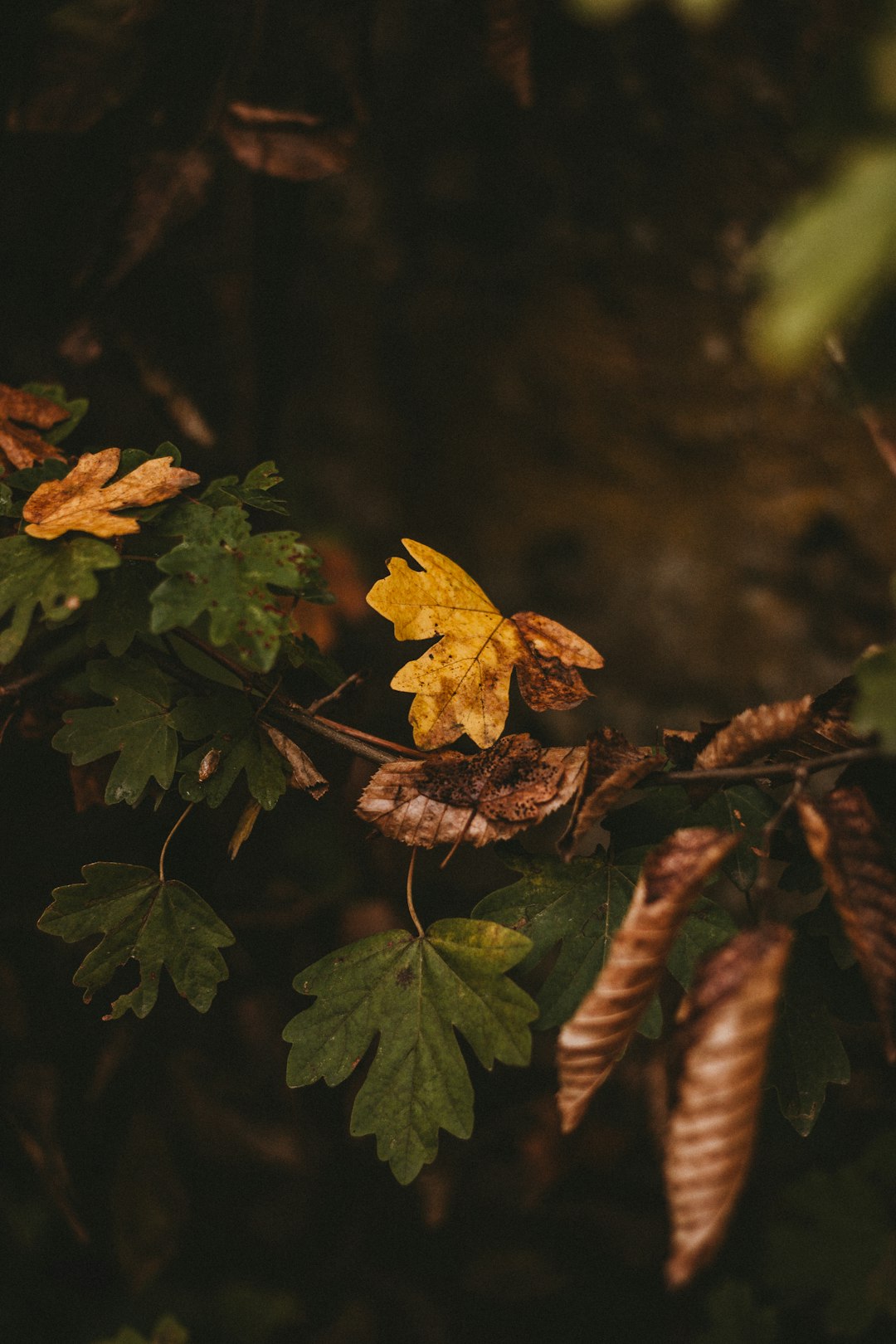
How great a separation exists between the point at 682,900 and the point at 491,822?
0.18 m

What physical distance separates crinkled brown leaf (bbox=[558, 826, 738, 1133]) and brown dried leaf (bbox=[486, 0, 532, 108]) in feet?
3.41

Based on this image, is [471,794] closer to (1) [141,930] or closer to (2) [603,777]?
(2) [603,777]

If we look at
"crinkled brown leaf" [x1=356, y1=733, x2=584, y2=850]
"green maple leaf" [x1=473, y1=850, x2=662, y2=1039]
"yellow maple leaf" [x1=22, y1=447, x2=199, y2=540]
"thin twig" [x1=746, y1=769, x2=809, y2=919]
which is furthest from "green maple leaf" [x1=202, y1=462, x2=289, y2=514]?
"thin twig" [x1=746, y1=769, x2=809, y2=919]

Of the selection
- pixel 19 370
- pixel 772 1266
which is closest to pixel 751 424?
pixel 19 370

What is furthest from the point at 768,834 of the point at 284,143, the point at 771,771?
the point at 284,143

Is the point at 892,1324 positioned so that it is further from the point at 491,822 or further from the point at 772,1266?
the point at 491,822

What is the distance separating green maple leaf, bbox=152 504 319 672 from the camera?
24.7 inches

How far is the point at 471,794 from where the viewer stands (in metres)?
0.68

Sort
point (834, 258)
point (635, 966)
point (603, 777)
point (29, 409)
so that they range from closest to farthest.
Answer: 1. point (834, 258)
2. point (635, 966)
3. point (603, 777)
4. point (29, 409)

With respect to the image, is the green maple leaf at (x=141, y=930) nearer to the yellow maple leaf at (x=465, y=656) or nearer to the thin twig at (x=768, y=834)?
the yellow maple leaf at (x=465, y=656)

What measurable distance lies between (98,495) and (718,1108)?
0.69 meters

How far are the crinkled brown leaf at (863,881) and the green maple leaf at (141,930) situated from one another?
508mm

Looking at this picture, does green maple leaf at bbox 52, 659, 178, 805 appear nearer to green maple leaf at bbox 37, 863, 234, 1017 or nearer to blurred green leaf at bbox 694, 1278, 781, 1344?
green maple leaf at bbox 37, 863, 234, 1017

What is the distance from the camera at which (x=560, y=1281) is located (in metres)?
1.57
